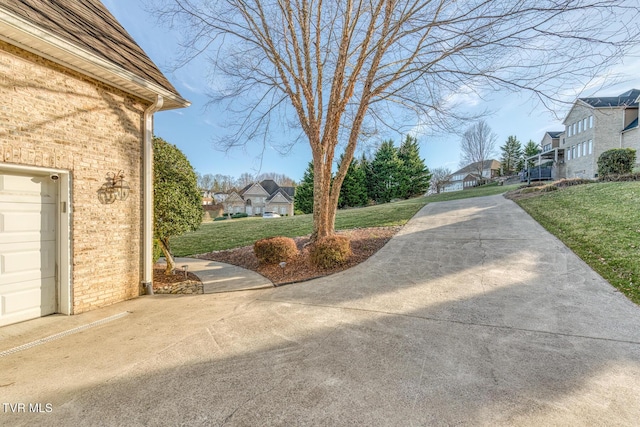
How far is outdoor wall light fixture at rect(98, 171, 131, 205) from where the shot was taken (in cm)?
485

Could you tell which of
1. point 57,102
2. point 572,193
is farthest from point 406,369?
point 572,193

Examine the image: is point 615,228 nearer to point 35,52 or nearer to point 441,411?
point 441,411

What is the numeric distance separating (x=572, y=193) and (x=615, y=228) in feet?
21.6

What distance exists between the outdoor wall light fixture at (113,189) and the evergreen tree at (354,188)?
23.3 meters

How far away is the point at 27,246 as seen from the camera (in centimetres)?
415

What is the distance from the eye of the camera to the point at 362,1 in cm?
701

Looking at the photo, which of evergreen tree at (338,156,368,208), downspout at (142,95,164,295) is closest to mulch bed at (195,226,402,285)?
downspout at (142,95,164,295)

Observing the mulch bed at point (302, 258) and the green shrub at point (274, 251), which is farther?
the green shrub at point (274, 251)

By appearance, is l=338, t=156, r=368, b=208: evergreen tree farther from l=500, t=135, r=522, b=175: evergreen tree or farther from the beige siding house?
l=500, t=135, r=522, b=175: evergreen tree

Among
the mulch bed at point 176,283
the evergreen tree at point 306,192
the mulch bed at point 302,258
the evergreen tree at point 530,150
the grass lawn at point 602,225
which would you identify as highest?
the evergreen tree at point 530,150

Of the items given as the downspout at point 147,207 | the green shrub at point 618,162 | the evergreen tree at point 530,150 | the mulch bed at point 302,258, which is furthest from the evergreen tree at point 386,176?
the evergreen tree at point 530,150

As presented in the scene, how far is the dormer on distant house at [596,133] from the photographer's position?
20.9m

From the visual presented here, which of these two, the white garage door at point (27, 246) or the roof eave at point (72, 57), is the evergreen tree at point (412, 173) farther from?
the white garage door at point (27, 246)

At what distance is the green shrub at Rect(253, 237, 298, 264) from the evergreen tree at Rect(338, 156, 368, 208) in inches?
811
